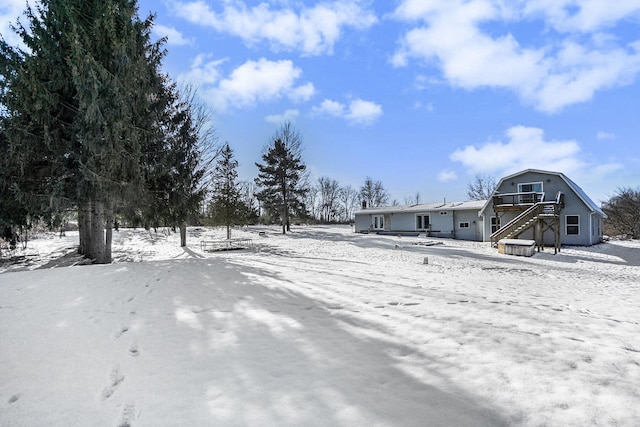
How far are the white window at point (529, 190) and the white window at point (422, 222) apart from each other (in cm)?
895

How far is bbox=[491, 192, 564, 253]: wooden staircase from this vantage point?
58.7 ft

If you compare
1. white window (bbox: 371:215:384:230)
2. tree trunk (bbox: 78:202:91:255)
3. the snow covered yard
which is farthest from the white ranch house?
tree trunk (bbox: 78:202:91:255)

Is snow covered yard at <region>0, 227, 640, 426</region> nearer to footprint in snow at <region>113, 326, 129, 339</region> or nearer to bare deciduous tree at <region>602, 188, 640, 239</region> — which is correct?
footprint in snow at <region>113, 326, 129, 339</region>

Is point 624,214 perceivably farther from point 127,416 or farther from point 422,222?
point 127,416

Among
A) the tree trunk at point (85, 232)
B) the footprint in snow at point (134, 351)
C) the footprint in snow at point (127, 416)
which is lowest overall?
the footprint in snow at point (127, 416)

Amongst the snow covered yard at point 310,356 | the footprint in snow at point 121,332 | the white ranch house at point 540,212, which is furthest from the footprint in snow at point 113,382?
the white ranch house at point 540,212

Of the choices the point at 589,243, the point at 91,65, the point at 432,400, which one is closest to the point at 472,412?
the point at 432,400

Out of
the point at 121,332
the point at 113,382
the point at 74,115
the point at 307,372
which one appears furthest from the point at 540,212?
the point at 74,115

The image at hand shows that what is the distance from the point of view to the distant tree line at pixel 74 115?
970 cm

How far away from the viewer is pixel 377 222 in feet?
105

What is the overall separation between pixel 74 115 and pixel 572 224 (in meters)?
26.3

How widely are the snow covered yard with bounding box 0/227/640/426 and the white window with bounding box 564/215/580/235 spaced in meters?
15.3

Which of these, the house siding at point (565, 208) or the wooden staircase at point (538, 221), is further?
the house siding at point (565, 208)

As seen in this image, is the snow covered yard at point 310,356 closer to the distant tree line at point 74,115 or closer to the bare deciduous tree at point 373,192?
the distant tree line at point 74,115
